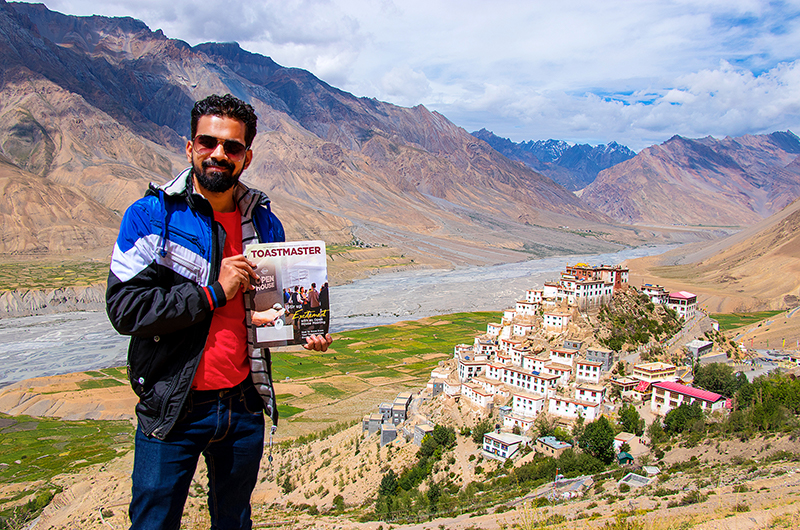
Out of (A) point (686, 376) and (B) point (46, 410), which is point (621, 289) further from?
(B) point (46, 410)

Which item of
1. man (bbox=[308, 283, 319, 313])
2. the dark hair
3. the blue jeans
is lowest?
the blue jeans

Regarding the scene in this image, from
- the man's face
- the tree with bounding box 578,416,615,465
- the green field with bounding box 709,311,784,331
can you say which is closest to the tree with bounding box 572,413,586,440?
the tree with bounding box 578,416,615,465

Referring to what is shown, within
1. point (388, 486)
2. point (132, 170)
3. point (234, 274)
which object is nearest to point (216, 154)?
point (234, 274)

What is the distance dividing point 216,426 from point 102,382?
4750 cm

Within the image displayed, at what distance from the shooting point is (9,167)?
113 meters

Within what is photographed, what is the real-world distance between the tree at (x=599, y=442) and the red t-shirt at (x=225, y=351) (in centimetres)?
2362

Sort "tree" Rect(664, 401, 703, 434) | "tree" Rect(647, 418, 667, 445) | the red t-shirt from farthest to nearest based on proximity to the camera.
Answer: "tree" Rect(664, 401, 703, 434)
"tree" Rect(647, 418, 667, 445)
the red t-shirt

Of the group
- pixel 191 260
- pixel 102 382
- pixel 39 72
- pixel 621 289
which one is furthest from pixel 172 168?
pixel 191 260

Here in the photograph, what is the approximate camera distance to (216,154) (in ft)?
11.9

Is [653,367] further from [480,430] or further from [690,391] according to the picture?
[480,430]

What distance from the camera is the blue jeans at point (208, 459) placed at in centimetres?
335

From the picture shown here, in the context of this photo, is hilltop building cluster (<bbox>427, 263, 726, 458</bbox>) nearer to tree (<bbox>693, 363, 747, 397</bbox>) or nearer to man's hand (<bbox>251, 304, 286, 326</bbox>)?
tree (<bbox>693, 363, 747, 397</bbox>)

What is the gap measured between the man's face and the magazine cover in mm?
522

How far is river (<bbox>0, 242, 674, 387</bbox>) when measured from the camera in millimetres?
50281
